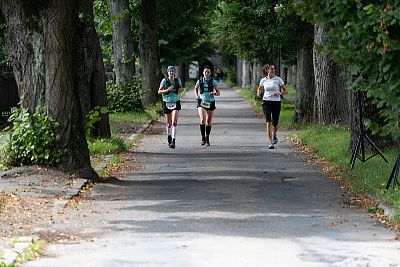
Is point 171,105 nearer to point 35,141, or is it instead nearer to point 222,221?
point 35,141

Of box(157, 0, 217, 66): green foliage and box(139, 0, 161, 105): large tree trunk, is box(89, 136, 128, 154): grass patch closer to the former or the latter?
box(139, 0, 161, 105): large tree trunk

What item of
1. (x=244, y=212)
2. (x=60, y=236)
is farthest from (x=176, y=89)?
(x=60, y=236)

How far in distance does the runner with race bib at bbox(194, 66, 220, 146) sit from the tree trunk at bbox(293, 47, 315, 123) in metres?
6.86

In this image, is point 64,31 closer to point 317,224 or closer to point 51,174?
point 51,174

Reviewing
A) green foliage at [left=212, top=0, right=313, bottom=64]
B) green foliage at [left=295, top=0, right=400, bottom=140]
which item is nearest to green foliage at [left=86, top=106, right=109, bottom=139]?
green foliage at [left=295, top=0, right=400, bottom=140]

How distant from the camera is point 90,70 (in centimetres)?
2005

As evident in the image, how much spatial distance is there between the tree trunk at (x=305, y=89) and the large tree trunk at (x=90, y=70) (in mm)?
9244

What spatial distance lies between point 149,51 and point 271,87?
17874mm

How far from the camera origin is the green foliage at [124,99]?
33000 mm

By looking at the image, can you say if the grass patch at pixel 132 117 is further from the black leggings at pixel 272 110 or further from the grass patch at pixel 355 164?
the black leggings at pixel 272 110

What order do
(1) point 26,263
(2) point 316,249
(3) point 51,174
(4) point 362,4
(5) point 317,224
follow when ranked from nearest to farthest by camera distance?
(1) point 26,263 → (2) point 316,249 → (5) point 317,224 → (4) point 362,4 → (3) point 51,174

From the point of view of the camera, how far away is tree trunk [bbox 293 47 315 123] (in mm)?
28062

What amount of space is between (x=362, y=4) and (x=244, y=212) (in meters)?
2.86

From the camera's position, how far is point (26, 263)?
8094 millimetres
